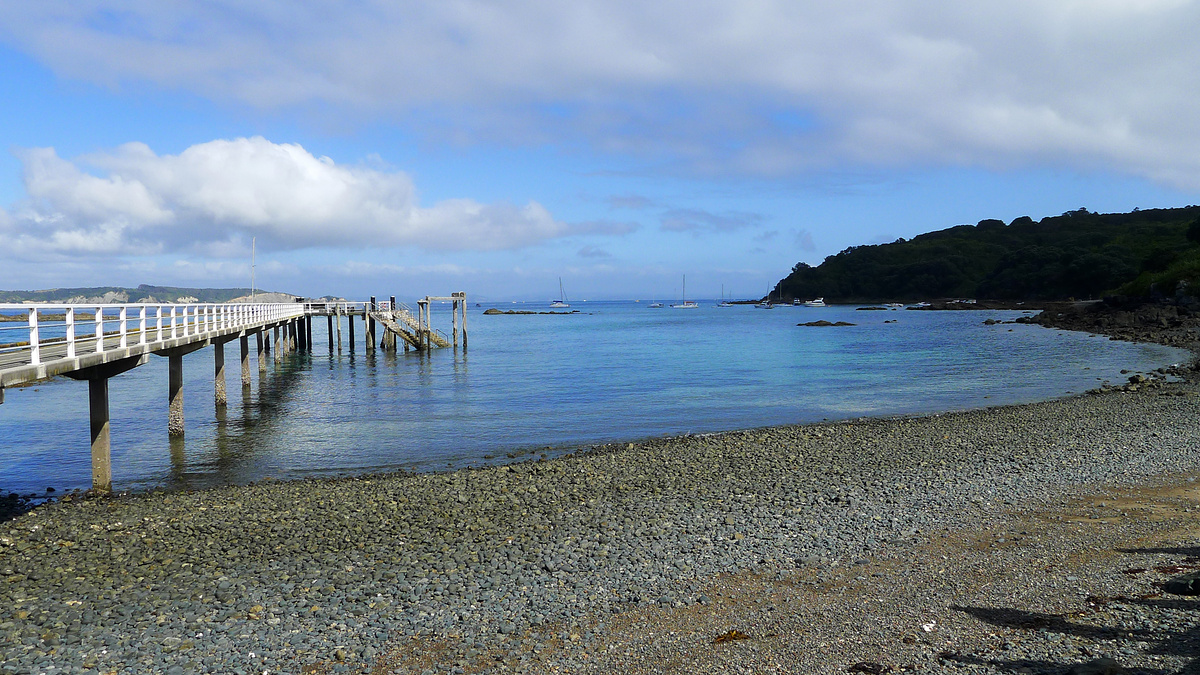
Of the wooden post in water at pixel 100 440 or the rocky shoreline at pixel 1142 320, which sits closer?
the wooden post in water at pixel 100 440

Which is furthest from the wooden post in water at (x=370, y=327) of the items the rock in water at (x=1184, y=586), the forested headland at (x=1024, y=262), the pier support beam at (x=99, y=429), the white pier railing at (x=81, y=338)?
the forested headland at (x=1024, y=262)

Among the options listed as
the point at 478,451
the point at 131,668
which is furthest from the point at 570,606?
the point at 478,451

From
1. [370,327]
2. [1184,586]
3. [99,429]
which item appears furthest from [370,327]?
[1184,586]

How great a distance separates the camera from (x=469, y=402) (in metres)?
25.3

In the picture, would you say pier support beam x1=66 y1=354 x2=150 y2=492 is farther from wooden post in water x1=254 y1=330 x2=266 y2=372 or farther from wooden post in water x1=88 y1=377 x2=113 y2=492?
wooden post in water x1=254 y1=330 x2=266 y2=372

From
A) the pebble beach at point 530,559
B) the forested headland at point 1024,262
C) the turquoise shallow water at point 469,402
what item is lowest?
the turquoise shallow water at point 469,402

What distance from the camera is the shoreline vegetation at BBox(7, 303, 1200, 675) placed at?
6.36 m

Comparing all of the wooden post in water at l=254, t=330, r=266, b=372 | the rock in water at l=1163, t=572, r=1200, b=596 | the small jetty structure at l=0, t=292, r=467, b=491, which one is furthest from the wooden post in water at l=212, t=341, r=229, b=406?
the rock in water at l=1163, t=572, r=1200, b=596

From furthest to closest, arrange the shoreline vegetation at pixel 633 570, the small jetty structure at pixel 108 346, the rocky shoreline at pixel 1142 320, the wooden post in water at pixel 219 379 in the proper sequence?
the rocky shoreline at pixel 1142 320, the wooden post in water at pixel 219 379, the small jetty structure at pixel 108 346, the shoreline vegetation at pixel 633 570

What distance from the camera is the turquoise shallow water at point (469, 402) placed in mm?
16438

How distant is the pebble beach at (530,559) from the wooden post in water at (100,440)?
34.2 inches

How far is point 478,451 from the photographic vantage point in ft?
56.2

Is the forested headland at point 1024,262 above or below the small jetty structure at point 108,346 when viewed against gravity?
above

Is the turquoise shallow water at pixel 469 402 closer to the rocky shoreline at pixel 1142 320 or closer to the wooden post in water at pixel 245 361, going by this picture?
the wooden post in water at pixel 245 361
